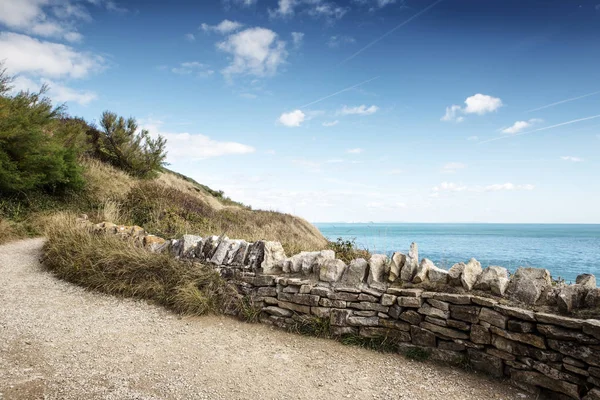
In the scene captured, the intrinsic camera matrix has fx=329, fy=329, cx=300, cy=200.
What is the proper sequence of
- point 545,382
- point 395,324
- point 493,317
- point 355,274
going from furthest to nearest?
point 355,274 → point 395,324 → point 493,317 → point 545,382

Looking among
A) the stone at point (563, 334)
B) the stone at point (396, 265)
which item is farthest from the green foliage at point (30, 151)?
the stone at point (563, 334)

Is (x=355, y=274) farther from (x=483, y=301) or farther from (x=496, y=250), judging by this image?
(x=496, y=250)

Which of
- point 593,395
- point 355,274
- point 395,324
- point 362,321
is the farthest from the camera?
point 355,274

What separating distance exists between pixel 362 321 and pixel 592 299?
228cm

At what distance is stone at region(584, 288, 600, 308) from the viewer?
312cm

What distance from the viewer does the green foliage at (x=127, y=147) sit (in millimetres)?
16406

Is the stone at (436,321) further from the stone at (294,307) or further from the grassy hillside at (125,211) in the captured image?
the grassy hillside at (125,211)

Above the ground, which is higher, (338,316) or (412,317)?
(412,317)

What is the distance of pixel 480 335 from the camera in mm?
3438

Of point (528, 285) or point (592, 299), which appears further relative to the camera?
point (528, 285)

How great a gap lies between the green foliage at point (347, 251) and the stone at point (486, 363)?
2962mm

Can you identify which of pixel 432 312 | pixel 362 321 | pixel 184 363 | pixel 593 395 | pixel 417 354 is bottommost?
pixel 184 363

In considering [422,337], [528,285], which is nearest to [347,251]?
[422,337]

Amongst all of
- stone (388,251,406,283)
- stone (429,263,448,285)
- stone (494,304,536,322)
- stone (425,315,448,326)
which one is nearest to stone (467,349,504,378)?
stone (425,315,448,326)
